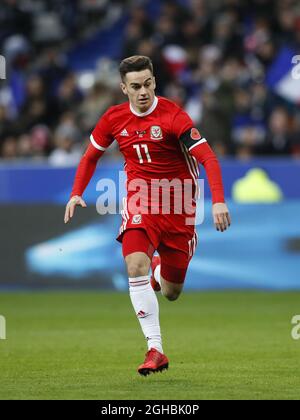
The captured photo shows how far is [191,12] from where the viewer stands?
20109 millimetres

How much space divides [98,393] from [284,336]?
385 centimetres

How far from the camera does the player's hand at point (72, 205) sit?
8.32 m

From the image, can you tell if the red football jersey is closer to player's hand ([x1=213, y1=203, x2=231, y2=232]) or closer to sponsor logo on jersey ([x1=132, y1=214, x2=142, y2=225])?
sponsor logo on jersey ([x1=132, y1=214, x2=142, y2=225])

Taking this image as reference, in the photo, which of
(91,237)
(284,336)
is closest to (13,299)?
(91,237)

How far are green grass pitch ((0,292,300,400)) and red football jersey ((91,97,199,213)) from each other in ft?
5.01

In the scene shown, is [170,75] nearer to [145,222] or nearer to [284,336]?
[284,336]

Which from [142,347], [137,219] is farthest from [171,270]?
[142,347]

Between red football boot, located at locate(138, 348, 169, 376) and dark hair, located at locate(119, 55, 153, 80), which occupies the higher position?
dark hair, located at locate(119, 55, 153, 80)

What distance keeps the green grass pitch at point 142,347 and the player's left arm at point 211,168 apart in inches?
46.4

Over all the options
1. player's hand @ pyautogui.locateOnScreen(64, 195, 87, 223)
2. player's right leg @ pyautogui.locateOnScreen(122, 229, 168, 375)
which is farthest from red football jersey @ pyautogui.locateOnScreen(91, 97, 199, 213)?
player's right leg @ pyautogui.locateOnScreen(122, 229, 168, 375)

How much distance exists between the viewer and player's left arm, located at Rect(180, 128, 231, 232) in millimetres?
7660

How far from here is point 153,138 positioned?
27.6 feet

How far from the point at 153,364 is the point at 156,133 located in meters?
1.76

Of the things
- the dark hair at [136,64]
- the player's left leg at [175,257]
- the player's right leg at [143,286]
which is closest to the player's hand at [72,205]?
the player's right leg at [143,286]
